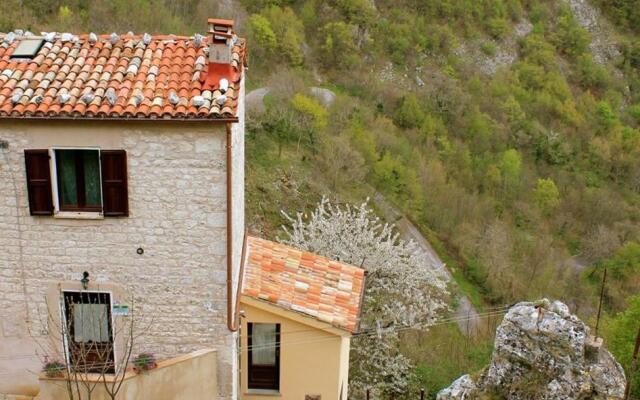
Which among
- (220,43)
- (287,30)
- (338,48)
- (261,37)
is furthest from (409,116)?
(220,43)

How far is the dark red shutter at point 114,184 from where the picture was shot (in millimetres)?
9148

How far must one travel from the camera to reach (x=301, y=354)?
38.3ft

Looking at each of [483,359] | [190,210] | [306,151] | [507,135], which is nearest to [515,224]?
→ [507,135]

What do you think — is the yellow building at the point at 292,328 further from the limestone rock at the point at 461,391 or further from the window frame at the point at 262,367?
the limestone rock at the point at 461,391

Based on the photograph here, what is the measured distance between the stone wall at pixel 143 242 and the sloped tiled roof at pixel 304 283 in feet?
5.21

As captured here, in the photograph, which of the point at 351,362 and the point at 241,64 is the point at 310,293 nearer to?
the point at 241,64

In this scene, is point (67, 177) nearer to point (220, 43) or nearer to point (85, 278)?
point (85, 278)

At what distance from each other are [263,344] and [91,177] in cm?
461

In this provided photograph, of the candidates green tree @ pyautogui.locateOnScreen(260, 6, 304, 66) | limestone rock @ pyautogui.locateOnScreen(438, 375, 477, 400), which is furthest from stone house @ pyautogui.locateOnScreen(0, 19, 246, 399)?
green tree @ pyautogui.locateOnScreen(260, 6, 304, 66)

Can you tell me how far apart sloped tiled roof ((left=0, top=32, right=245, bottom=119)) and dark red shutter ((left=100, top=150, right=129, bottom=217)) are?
0.70 metres

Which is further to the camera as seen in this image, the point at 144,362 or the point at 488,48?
the point at 488,48

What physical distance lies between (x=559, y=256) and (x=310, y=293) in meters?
31.4

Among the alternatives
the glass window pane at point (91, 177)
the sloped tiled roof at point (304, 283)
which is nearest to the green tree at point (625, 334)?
the sloped tiled roof at point (304, 283)

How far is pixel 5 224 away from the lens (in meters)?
9.54
